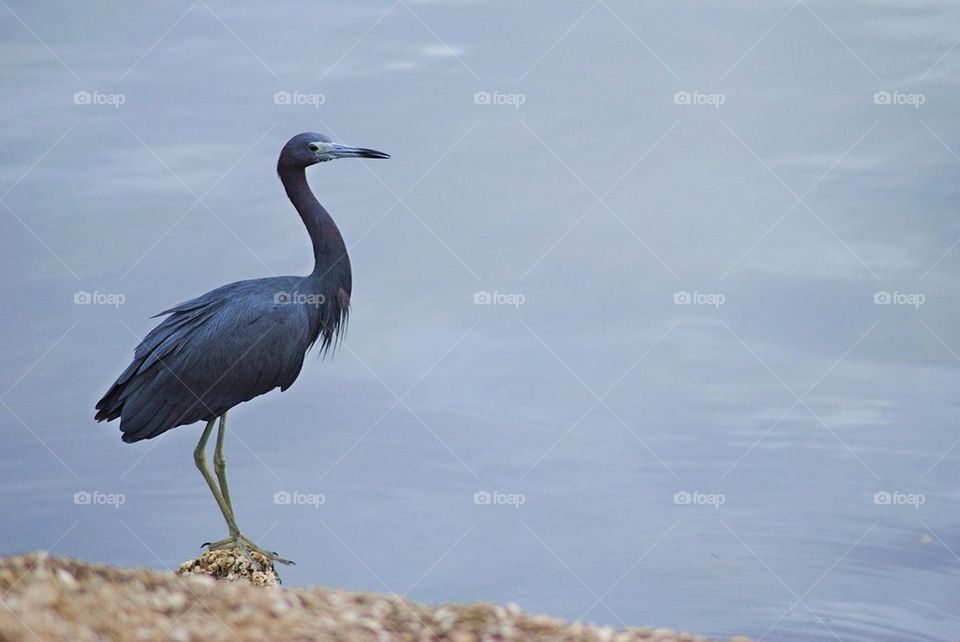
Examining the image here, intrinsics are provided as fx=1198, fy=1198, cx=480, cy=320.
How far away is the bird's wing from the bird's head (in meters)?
0.60

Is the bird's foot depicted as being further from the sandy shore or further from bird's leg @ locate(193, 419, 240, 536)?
the sandy shore

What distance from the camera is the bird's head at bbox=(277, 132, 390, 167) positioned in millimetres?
5352

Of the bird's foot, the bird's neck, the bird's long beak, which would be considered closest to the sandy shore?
the bird's foot

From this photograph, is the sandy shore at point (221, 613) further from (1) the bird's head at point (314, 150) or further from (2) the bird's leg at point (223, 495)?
A: (1) the bird's head at point (314, 150)

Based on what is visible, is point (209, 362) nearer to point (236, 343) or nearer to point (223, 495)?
point (236, 343)

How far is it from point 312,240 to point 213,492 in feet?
4.02

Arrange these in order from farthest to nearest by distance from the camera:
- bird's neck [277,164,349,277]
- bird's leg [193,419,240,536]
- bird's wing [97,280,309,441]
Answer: bird's neck [277,164,349,277]
bird's leg [193,419,240,536]
bird's wing [97,280,309,441]

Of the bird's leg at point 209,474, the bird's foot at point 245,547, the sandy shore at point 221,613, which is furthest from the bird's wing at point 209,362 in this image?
the sandy shore at point 221,613

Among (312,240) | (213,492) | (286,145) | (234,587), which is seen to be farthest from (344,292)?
(234,587)

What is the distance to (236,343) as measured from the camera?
526 cm

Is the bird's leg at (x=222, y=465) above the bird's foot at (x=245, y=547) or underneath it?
above

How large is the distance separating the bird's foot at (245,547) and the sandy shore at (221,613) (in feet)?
2.04

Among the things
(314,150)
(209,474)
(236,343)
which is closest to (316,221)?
(314,150)

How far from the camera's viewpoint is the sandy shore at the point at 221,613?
4031 mm
